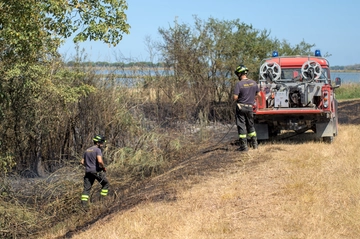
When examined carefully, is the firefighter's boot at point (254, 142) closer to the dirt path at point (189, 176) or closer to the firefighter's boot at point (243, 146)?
the firefighter's boot at point (243, 146)

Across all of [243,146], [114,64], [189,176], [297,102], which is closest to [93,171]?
[189,176]

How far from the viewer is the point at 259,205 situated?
30.1ft

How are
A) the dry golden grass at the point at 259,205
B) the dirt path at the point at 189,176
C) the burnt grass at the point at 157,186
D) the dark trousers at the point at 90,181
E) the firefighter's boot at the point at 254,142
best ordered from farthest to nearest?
the firefighter's boot at the point at 254,142, the dark trousers at the point at 90,181, the burnt grass at the point at 157,186, the dirt path at the point at 189,176, the dry golden grass at the point at 259,205

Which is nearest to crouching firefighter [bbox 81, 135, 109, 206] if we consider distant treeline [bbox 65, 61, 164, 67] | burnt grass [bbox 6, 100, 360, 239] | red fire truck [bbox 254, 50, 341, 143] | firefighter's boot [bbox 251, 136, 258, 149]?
burnt grass [bbox 6, 100, 360, 239]

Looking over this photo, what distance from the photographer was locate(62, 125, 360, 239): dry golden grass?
8141 millimetres

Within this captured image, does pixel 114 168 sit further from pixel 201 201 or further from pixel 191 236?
pixel 191 236

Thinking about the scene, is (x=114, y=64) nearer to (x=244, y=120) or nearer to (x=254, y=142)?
(x=244, y=120)

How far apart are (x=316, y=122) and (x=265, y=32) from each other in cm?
1288

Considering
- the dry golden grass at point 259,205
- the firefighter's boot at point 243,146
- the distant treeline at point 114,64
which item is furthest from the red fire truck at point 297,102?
the distant treeline at point 114,64

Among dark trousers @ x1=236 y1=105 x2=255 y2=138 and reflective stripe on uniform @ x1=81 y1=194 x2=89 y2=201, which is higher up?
dark trousers @ x1=236 y1=105 x2=255 y2=138

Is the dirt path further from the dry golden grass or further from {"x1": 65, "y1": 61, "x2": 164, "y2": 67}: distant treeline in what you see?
{"x1": 65, "y1": 61, "x2": 164, "y2": 67}: distant treeline

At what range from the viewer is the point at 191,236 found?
8.12m

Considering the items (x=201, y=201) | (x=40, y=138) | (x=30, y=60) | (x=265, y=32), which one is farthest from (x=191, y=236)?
(x=265, y=32)

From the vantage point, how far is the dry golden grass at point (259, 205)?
8.14 meters
